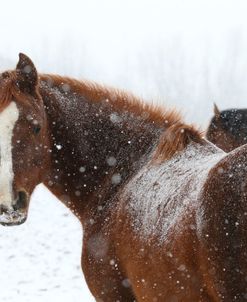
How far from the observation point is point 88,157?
3.96 m

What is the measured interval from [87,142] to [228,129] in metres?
3.36

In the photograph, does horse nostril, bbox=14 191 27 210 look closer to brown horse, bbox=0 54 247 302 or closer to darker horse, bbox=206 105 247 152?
brown horse, bbox=0 54 247 302

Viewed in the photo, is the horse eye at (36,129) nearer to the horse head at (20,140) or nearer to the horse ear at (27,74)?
the horse head at (20,140)

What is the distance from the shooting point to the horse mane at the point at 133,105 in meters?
3.42

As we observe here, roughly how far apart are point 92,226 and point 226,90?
6704cm

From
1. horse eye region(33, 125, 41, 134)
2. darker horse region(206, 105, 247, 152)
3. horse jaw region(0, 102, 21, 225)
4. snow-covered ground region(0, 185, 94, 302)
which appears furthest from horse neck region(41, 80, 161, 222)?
snow-covered ground region(0, 185, 94, 302)

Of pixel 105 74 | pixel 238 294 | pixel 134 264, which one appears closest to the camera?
pixel 238 294

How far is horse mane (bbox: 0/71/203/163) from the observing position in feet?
11.2

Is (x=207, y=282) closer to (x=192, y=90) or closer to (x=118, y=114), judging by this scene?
(x=118, y=114)

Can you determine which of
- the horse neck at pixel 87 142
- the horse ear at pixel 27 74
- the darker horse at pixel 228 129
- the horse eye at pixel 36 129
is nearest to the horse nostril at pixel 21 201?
the horse eye at pixel 36 129

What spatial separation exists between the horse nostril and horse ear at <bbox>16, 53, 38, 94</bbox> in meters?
0.80

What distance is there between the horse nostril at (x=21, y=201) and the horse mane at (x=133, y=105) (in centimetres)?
66

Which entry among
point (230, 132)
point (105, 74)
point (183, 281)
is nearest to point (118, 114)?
point (183, 281)

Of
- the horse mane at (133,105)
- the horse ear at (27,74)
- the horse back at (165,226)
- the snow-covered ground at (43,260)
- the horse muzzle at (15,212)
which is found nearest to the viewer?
the horse back at (165,226)
